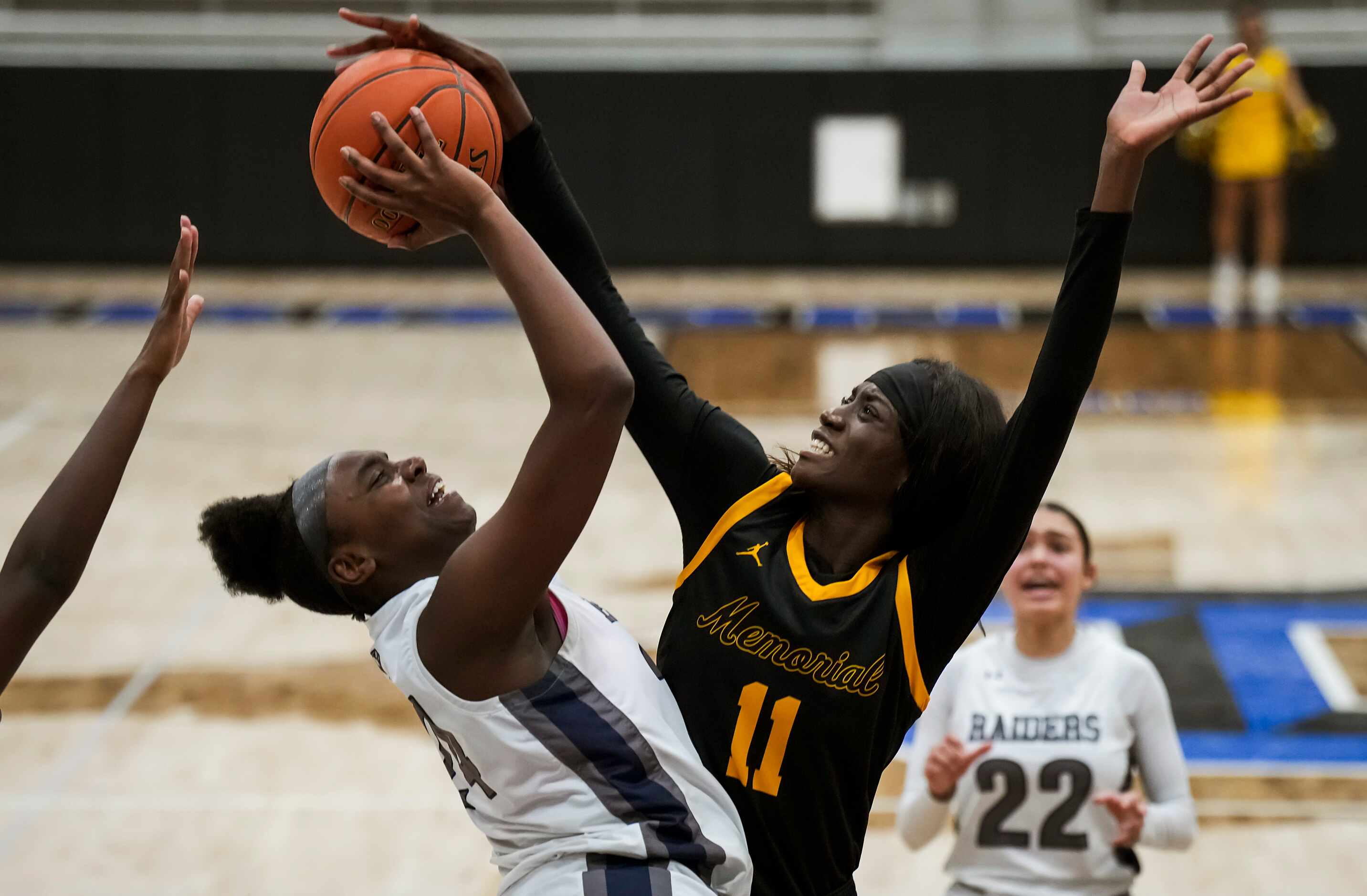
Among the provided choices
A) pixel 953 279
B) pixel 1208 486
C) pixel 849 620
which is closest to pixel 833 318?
pixel 953 279

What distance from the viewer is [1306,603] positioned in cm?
650

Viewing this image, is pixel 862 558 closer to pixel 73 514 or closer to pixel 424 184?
pixel 424 184

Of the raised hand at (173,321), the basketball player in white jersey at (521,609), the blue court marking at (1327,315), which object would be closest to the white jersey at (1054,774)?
the basketball player in white jersey at (521,609)

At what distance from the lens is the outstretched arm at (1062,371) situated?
7.15 feet

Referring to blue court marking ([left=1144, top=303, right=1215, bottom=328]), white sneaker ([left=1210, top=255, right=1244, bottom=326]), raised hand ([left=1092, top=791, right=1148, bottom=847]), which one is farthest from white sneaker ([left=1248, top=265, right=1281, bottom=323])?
A: raised hand ([left=1092, top=791, right=1148, bottom=847])

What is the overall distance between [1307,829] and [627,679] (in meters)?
3.30

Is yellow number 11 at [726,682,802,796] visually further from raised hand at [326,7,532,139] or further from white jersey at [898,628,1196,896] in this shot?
white jersey at [898,628,1196,896]

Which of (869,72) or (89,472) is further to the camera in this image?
(869,72)

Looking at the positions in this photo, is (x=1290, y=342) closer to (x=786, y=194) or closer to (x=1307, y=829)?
(x=786, y=194)

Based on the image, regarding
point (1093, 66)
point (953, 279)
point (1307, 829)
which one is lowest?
point (953, 279)

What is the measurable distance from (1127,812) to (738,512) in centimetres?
148

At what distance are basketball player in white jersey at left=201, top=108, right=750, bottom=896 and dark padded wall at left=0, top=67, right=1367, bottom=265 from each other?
36.5 ft

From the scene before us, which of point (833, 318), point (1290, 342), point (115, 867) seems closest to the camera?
point (115, 867)

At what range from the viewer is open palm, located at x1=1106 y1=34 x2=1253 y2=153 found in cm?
216
